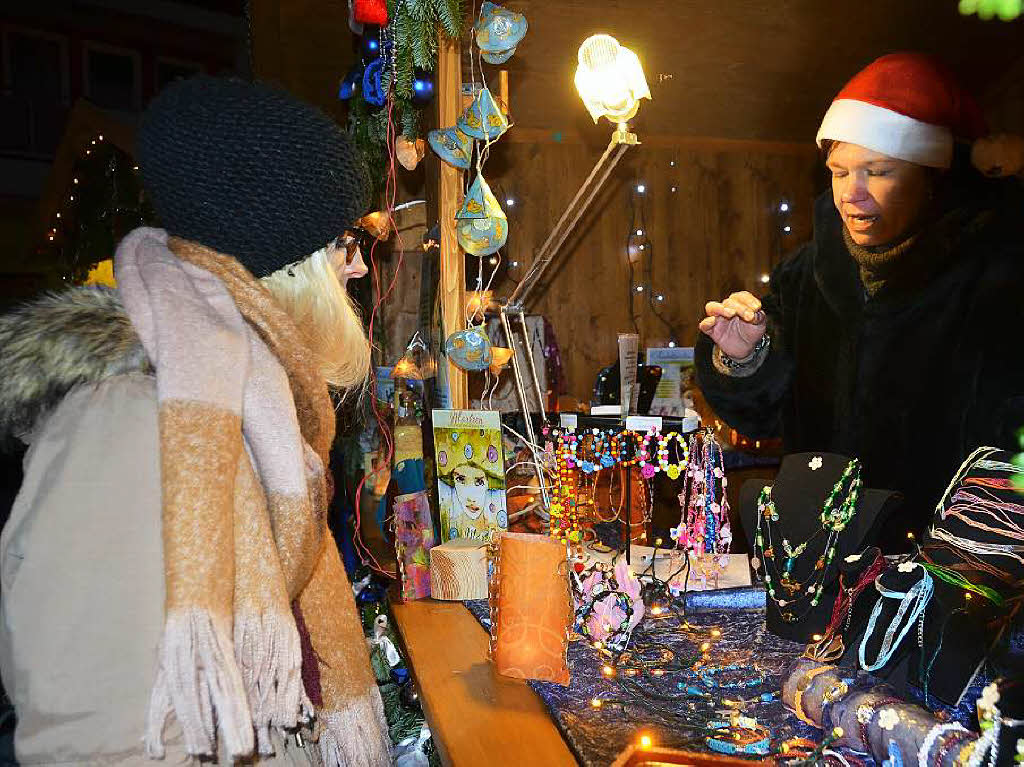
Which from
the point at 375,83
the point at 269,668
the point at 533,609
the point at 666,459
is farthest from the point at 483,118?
the point at 269,668

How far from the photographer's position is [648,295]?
177 inches

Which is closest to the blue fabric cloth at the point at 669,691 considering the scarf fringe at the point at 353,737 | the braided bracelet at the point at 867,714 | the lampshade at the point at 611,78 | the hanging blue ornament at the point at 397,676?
the braided bracelet at the point at 867,714

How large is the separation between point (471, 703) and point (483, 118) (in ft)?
4.46

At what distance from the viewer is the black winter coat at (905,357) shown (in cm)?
147

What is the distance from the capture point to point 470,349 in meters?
1.95

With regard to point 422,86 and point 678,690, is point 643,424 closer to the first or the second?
point 678,690

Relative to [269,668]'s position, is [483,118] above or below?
above

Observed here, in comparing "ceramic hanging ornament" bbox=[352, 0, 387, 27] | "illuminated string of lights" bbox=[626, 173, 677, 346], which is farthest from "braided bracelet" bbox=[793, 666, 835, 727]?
"illuminated string of lights" bbox=[626, 173, 677, 346]

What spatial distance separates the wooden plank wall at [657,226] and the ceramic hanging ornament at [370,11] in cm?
223

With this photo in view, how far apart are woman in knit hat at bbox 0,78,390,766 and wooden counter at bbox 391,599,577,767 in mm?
159

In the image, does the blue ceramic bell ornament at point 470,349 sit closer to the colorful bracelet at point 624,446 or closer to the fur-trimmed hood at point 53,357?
the colorful bracelet at point 624,446

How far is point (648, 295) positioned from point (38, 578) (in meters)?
3.99

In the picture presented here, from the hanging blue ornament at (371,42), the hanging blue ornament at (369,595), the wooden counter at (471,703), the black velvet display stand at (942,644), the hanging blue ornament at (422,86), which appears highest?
the hanging blue ornament at (371,42)

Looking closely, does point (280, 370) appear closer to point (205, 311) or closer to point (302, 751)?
point (205, 311)
